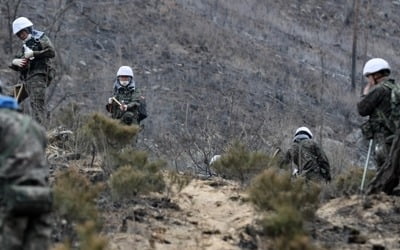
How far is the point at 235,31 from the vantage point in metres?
33.0

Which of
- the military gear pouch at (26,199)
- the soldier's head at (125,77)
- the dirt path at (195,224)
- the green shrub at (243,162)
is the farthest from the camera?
the soldier's head at (125,77)

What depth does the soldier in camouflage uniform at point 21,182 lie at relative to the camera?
5676 millimetres

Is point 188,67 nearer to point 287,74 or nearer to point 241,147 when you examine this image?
point 287,74

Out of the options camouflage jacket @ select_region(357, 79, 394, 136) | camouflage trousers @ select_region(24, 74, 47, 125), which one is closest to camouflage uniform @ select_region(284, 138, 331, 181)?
camouflage jacket @ select_region(357, 79, 394, 136)

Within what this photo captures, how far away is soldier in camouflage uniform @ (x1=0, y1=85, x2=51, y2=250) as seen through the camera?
18.6 ft

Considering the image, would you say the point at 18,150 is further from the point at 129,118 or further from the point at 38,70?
the point at 129,118

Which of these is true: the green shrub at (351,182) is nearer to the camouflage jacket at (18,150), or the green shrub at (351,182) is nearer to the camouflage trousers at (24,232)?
the camouflage trousers at (24,232)

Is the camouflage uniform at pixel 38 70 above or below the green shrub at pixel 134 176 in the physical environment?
above

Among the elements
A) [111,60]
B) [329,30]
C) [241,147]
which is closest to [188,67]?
[111,60]

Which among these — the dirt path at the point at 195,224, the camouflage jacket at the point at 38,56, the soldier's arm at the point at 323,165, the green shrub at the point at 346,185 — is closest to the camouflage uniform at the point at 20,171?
the dirt path at the point at 195,224

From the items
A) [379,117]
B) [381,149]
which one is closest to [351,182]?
[381,149]

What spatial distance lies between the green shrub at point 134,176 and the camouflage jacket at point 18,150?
325cm

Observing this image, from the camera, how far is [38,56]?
1096cm

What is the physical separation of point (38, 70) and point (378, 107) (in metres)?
4.36
